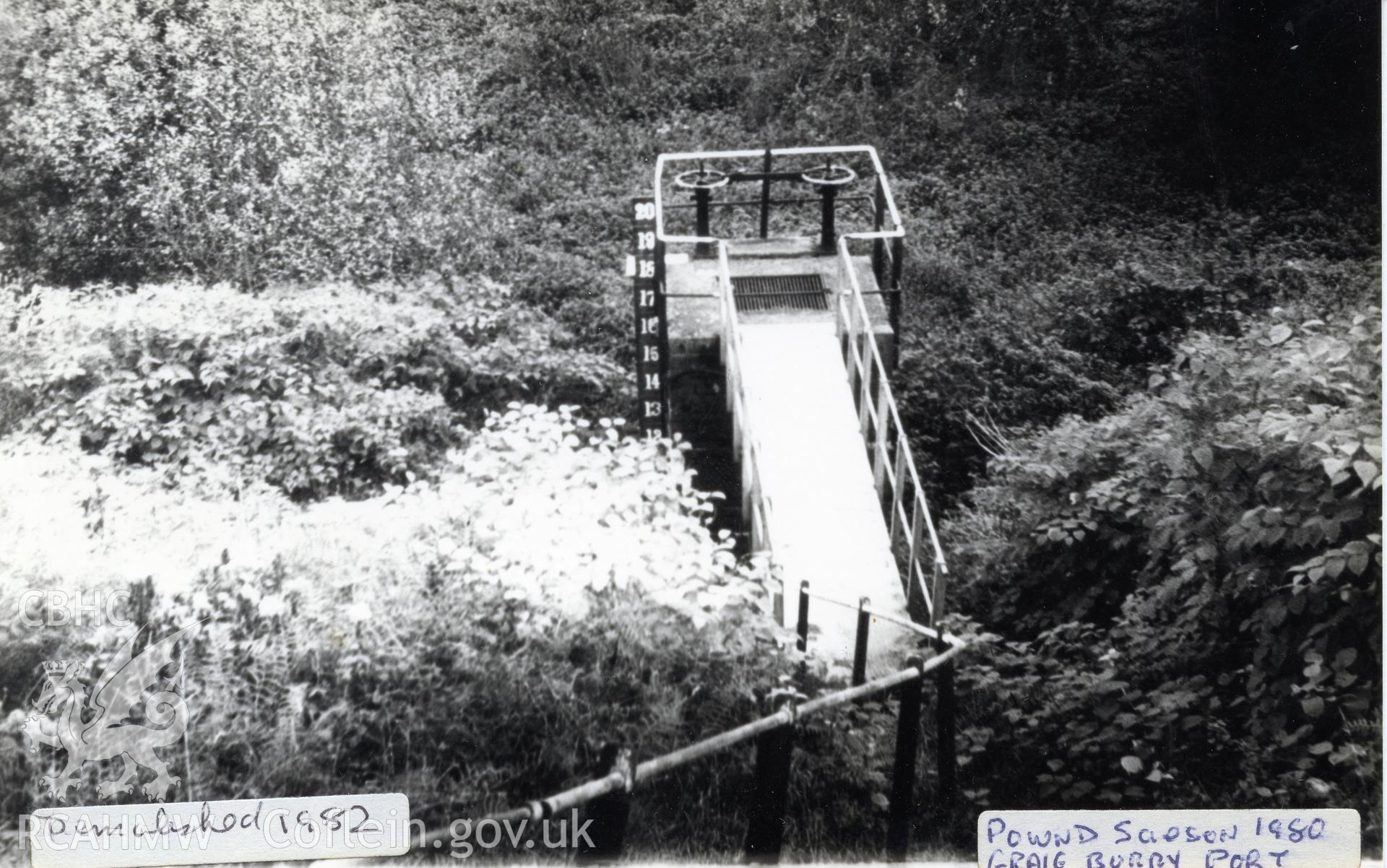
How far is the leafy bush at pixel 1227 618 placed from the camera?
13.1ft

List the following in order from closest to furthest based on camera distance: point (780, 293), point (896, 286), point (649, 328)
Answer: point (649, 328), point (896, 286), point (780, 293)

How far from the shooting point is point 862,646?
402 centimetres

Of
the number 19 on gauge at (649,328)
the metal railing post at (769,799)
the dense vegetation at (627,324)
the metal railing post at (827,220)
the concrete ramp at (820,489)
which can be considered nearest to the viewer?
the metal railing post at (769,799)

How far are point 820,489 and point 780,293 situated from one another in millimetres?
1571

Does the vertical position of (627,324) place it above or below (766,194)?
below

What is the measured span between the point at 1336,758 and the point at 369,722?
3.69m

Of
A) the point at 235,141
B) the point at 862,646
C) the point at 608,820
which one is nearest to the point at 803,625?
the point at 862,646

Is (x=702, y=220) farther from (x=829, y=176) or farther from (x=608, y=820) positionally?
(x=608, y=820)

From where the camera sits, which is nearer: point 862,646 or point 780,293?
point 862,646
